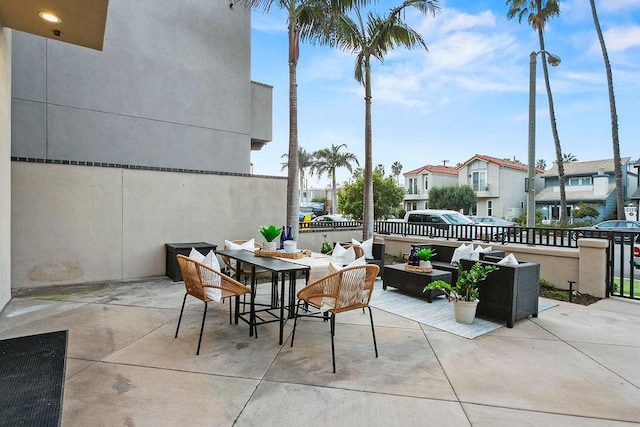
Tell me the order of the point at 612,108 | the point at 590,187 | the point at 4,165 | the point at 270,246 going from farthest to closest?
the point at 590,187 < the point at 612,108 < the point at 4,165 < the point at 270,246

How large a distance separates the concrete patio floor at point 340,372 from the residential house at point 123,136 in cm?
177

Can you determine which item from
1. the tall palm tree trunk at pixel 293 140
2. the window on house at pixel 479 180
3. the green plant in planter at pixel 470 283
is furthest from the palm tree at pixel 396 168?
the green plant in planter at pixel 470 283

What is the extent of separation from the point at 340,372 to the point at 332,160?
31.2m

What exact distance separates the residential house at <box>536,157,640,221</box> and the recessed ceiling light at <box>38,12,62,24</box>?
2677cm

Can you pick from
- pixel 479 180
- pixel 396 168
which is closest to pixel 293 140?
pixel 479 180

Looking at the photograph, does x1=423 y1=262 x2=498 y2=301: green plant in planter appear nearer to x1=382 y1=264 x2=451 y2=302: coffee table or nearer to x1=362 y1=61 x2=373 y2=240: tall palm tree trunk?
x1=382 y1=264 x2=451 y2=302: coffee table

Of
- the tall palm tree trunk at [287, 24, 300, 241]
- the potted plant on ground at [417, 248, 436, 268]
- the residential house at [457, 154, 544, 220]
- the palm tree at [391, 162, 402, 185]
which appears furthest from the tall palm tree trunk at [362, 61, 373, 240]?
the palm tree at [391, 162, 402, 185]

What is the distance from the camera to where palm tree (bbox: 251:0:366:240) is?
7465mm

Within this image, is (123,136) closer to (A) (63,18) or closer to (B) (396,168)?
(A) (63,18)

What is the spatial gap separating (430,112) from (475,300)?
16438 millimetres

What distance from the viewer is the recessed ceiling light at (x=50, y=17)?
378cm

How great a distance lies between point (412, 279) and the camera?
18.1 feet

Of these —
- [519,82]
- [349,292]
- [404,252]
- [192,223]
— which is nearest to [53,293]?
[192,223]

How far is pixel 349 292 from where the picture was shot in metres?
3.13
